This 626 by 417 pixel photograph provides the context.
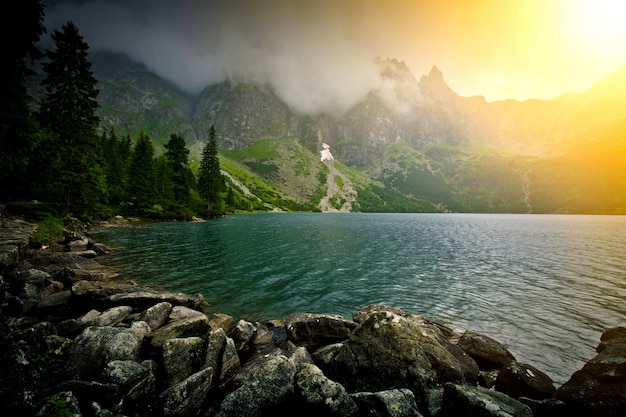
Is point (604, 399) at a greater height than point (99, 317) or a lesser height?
greater

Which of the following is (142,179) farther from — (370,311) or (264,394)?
(264,394)

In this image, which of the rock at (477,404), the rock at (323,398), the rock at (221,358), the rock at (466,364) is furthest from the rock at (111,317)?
the rock at (466,364)

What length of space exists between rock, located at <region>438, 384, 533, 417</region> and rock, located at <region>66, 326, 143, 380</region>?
35.2 ft

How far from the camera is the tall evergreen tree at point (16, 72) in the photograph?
17.2 meters

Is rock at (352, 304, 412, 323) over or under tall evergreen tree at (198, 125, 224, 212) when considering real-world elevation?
under

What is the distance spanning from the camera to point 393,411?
677cm

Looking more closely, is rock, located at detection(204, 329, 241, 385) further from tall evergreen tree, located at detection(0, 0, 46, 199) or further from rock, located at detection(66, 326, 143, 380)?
tall evergreen tree, located at detection(0, 0, 46, 199)

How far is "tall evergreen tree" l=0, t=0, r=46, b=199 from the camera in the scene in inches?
678

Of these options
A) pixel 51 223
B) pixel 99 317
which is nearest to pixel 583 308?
pixel 99 317

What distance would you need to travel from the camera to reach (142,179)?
76500 mm

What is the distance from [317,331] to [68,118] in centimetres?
5651

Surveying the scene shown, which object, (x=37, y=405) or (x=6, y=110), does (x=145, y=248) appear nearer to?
(x=6, y=110)

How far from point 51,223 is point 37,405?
137ft

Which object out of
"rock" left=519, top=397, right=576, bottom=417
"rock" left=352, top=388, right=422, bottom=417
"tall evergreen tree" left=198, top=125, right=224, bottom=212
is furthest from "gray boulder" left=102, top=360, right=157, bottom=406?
"tall evergreen tree" left=198, top=125, right=224, bottom=212
